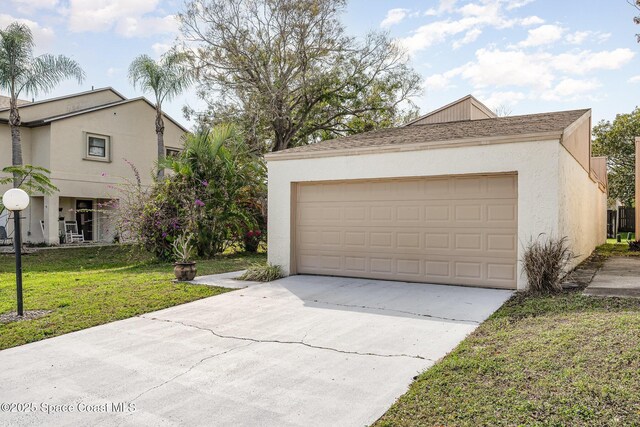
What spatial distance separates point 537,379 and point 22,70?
19.8 meters

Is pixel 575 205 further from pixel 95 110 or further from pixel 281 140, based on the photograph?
pixel 95 110

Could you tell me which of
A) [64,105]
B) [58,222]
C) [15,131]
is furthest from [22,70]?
[58,222]

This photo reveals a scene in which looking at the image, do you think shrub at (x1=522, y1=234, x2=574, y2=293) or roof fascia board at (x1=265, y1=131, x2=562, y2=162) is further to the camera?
roof fascia board at (x1=265, y1=131, x2=562, y2=162)

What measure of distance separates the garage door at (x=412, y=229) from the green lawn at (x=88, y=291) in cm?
285

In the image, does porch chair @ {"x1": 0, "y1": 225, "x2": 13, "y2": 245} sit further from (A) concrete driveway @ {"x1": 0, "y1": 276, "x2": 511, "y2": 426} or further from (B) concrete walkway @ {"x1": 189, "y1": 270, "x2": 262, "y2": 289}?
(A) concrete driveway @ {"x1": 0, "y1": 276, "x2": 511, "y2": 426}

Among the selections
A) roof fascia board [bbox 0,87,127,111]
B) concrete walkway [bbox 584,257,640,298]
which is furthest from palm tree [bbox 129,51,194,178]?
concrete walkway [bbox 584,257,640,298]

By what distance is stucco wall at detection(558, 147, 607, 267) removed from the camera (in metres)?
8.89

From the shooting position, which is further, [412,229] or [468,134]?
[412,229]

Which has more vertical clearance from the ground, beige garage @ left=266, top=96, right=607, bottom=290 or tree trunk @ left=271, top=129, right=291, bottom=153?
tree trunk @ left=271, top=129, right=291, bottom=153

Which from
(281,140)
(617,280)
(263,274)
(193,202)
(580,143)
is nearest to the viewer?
(617,280)

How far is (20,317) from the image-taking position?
22.5 ft

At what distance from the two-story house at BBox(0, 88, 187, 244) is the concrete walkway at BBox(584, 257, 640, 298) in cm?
1518

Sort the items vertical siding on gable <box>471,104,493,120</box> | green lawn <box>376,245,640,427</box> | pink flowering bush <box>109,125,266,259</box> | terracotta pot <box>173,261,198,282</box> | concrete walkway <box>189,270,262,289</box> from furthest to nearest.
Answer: vertical siding on gable <box>471,104,493,120</box>, pink flowering bush <box>109,125,266,259</box>, terracotta pot <box>173,261,198,282</box>, concrete walkway <box>189,270,262,289</box>, green lawn <box>376,245,640,427</box>

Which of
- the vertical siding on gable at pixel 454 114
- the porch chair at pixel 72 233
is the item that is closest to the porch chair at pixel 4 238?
the porch chair at pixel 72 233
